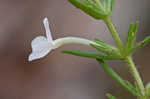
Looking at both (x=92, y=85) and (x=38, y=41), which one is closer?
(x=38, y=41)

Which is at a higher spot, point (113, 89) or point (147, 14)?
point (147, 14)

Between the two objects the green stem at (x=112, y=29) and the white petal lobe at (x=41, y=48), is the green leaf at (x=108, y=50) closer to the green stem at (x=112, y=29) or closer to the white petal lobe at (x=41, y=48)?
the green stem at (x=112, y=29)

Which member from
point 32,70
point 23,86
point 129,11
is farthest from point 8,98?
point 129,11

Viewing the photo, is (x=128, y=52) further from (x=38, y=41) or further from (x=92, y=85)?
(x=92, y=85)

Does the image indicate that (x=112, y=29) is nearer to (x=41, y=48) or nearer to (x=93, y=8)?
(x=93, y=8)

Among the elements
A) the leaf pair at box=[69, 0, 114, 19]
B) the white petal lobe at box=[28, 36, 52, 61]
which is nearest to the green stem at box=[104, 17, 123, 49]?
the leaf pair at box=[69, 0, 114, 19]

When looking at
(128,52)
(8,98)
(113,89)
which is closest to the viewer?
(128,52)

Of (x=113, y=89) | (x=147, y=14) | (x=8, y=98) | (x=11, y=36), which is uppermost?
(x=11, y=36)
